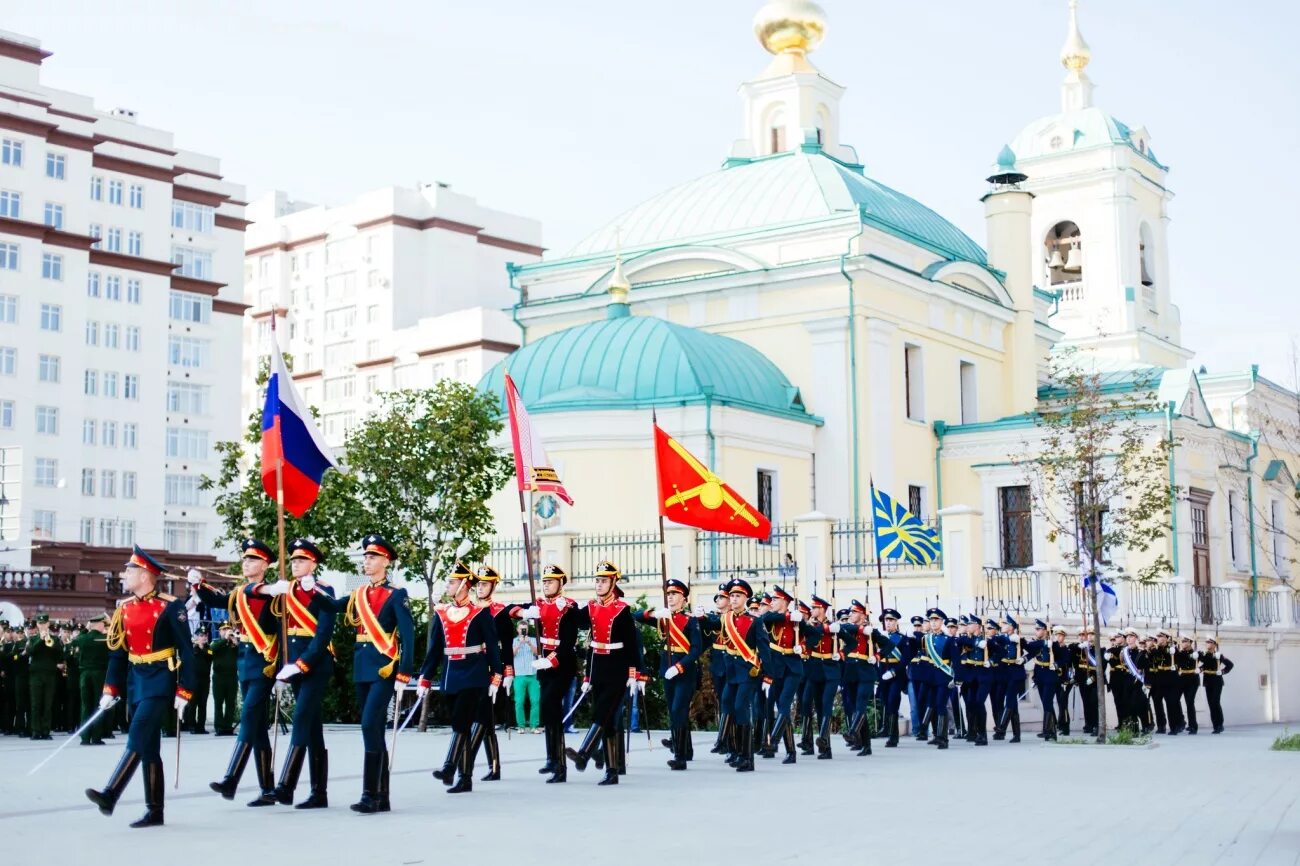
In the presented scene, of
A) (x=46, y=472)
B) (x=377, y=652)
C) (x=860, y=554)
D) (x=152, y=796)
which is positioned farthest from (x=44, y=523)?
(x=152, y=796)

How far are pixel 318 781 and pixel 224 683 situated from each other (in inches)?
442

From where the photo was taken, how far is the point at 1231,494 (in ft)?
139

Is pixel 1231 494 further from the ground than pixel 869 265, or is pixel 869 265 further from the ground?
pixel 869 265

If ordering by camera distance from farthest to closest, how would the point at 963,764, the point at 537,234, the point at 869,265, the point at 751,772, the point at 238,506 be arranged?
the point at 537,234, the point at 869,265, the point at 238,506, the point at 963,764, the point at 751,772

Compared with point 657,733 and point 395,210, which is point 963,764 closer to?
point 657,733

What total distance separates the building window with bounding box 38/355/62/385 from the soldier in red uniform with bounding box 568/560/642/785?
172 ft

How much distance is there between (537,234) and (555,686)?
280ft

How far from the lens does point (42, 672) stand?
22.8 metres

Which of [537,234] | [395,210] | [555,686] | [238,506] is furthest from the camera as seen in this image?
[537,234]

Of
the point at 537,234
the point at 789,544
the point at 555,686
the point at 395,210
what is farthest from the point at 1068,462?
the point at 537,234

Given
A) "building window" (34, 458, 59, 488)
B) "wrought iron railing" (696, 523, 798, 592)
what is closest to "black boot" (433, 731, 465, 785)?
"wrought iron railing" (696, 523, 798, 592)

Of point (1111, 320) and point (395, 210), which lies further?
point (395, 210)

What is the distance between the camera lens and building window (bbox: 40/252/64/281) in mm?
64062

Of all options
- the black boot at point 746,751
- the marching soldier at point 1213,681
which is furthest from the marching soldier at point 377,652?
the marching soldier at point 1213,681
